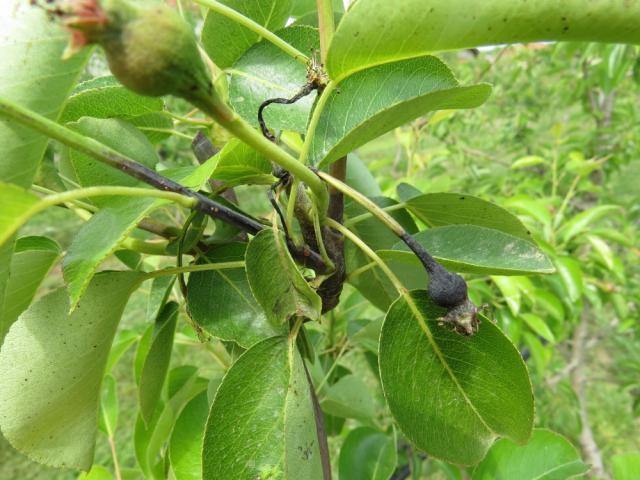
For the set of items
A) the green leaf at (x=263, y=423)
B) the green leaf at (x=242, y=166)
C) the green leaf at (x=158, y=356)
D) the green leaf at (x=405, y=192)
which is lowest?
the green leaf at (x=158, y=356)

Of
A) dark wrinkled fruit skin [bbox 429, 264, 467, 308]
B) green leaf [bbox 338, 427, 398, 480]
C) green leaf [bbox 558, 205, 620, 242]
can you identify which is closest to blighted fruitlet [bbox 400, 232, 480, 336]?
dark wrinkled fruit skin [bbox 429, 264, 467, 308]

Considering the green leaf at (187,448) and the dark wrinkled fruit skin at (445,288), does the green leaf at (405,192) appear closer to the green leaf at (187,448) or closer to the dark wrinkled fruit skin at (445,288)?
the dark wrinkled fruit skin at (445,288)

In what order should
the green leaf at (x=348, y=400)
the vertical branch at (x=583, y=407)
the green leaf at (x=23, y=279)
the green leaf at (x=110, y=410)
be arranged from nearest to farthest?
1. the green leaf at (x=23, y=279)
2. the green leaf at (x=348, y=400)
3. the green leaf at (x=110, y=410)
4. the vertical branch at (x=583, y=407)

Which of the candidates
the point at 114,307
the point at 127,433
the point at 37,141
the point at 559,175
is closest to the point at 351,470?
the point at 114,307

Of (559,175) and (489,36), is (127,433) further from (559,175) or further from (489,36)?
(489,36)

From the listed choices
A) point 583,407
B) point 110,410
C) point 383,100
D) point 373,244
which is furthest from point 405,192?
point 583,407

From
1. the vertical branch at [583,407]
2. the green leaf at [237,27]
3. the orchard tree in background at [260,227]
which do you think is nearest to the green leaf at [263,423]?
the orchard tree in background at [260,227]

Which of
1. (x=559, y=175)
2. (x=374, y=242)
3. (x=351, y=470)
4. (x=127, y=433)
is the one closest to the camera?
(x=374, y=242)
